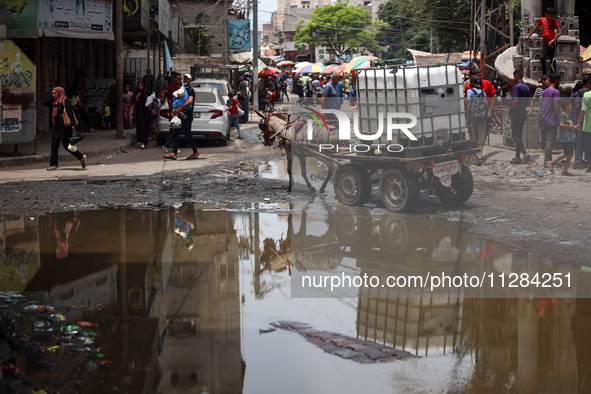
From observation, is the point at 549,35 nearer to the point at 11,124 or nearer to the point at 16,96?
the point at 16,96

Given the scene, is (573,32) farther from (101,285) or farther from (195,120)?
(101,285)

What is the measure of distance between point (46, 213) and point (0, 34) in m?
7.49

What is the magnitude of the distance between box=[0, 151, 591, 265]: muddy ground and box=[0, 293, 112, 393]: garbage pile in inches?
181

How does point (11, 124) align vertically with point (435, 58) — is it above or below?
below

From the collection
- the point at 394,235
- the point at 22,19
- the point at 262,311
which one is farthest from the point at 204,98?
the point at 262,311

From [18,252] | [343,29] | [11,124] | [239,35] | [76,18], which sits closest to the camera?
[18,252]

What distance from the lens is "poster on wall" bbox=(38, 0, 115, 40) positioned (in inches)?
691

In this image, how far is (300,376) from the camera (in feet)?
14.5

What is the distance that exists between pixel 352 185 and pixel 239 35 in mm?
32736

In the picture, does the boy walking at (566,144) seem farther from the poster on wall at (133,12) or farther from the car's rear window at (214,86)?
the poster on wall at (133,12)

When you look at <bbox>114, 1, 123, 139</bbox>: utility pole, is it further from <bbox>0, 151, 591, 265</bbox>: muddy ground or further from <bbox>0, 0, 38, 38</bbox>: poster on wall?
→ <bbox>0, 151, 591, 265</bbox>: muddy ground

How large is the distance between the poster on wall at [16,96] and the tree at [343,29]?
83361mm

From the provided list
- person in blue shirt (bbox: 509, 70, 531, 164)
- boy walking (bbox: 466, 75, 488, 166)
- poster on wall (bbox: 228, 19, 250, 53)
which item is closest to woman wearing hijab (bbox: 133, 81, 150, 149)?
boy walking (bbox: 466, 75, 488, 166)

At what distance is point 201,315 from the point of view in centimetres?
552
